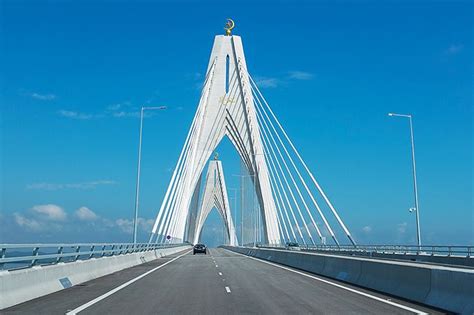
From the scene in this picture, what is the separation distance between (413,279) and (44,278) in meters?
9.88

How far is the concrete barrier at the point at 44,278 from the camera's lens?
1334cm

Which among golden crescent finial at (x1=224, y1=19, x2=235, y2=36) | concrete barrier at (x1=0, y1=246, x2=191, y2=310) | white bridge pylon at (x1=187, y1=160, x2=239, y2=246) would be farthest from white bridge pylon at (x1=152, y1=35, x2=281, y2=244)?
white bridge pylon at (x1=187, y1=160, x2=239, y2=246)

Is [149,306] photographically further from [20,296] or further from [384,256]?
[384,256]

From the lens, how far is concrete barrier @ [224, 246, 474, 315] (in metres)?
12.2

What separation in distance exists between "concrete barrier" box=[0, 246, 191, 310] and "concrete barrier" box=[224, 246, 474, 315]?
9.41 metres

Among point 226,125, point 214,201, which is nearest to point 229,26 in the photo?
point 226,125

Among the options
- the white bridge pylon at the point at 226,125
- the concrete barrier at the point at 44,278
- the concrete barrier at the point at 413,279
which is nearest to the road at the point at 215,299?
the concrete barrier at the point at 44,278

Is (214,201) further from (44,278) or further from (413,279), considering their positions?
(413,279)

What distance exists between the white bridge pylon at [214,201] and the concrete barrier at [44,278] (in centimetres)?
10057

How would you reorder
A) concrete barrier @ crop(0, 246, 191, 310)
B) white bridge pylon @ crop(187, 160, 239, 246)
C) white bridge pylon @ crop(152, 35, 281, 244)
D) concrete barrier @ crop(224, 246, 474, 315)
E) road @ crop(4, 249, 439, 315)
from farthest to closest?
1. white bridge pylon @ crop(187, 160, 239, 246)
2. white bridge pylon @ crop(152, 35, 281, 244)
3. concrete barrier @ crop(0, 246, 191, 310)
4. road @ crop(4, 249, 439, 315)
5. concrete barrier @ crop(224, 246, 474, 315)

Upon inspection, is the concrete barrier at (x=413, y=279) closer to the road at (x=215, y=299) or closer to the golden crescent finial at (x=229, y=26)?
the road at (x=215, y=299)

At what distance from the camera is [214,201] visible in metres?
148

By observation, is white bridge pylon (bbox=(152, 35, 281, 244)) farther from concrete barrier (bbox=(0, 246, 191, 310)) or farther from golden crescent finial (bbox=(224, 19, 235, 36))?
concrete barrier (bbox=(0, 246, 191, 310))

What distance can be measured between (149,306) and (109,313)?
1329 millimetres
